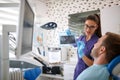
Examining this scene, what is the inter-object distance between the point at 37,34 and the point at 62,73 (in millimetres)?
1060

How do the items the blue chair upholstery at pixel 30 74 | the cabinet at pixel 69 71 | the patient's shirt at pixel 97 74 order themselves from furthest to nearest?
1. the cabinet at pixel 69 71
2. the blue chair upholstery at pixel 30 74
3. the patient's shirt at pixel 97 74

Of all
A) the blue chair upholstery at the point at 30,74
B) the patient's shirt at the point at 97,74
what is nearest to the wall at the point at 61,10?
the blue chair upholstery at the point at 30,74

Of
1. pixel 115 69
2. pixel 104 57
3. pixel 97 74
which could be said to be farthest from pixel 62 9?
pixel 115 69

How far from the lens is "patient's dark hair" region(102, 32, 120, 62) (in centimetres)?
122

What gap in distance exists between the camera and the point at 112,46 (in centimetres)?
125

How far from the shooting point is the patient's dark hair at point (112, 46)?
122 centimetres

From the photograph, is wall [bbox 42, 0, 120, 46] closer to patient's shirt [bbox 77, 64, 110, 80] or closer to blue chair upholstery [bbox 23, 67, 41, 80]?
blue chair upholstery [bbox 23, 67, 41, 80]

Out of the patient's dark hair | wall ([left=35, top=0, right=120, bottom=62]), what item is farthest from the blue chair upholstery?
wall ([left=35, top=0, right=120, bottom=62])

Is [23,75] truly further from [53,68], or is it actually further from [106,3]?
[106,3]

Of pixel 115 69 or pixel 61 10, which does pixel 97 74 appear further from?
pixel 61 10

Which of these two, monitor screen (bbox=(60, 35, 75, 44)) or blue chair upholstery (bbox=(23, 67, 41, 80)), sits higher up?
monitor screen (bbox=(60, 35, 75, 44))

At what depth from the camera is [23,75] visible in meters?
1.79

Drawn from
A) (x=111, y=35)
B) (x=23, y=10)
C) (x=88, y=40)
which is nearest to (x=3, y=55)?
(x=23, y=10)

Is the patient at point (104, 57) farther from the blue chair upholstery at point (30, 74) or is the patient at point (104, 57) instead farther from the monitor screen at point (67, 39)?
the monitor screen at point (67, 39)
